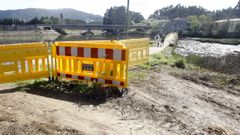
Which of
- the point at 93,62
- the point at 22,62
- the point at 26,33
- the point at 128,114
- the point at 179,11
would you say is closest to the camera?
the point at 128,114

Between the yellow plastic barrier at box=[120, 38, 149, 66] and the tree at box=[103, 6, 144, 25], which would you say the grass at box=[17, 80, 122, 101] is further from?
the tree at box=[103, 6, 144, 25]

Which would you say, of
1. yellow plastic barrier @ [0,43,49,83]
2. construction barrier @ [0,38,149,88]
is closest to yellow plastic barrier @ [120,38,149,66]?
construction barrier @ [0,38,149,88]

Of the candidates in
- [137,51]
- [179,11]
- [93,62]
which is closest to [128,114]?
[93,62]

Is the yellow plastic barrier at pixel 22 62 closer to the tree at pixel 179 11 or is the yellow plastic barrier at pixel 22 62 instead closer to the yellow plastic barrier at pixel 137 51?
the yellow plastic barrier at pixel 137 51

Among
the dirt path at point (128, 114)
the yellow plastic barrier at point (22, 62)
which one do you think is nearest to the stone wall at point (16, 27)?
the yellow plastic barrier at point (22, 62)

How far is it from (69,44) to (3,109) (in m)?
2.33

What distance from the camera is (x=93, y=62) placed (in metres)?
6.86

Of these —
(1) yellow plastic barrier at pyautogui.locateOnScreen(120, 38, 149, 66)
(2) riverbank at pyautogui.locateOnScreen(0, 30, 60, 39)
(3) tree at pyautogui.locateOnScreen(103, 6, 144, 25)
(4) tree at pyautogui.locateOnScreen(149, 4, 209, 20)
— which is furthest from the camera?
(4) tree at pyautogui.locateOnScreen(149, 4, 209, 20)

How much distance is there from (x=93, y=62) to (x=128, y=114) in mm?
1931

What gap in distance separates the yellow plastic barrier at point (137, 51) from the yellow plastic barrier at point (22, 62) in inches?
137

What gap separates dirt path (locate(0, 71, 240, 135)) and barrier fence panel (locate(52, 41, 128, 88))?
1.90 ft

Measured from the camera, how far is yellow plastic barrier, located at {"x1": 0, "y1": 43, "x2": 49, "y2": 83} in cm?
696

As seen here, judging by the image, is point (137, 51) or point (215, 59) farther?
point (215, 59)

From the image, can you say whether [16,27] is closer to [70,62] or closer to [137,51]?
[137,51]
